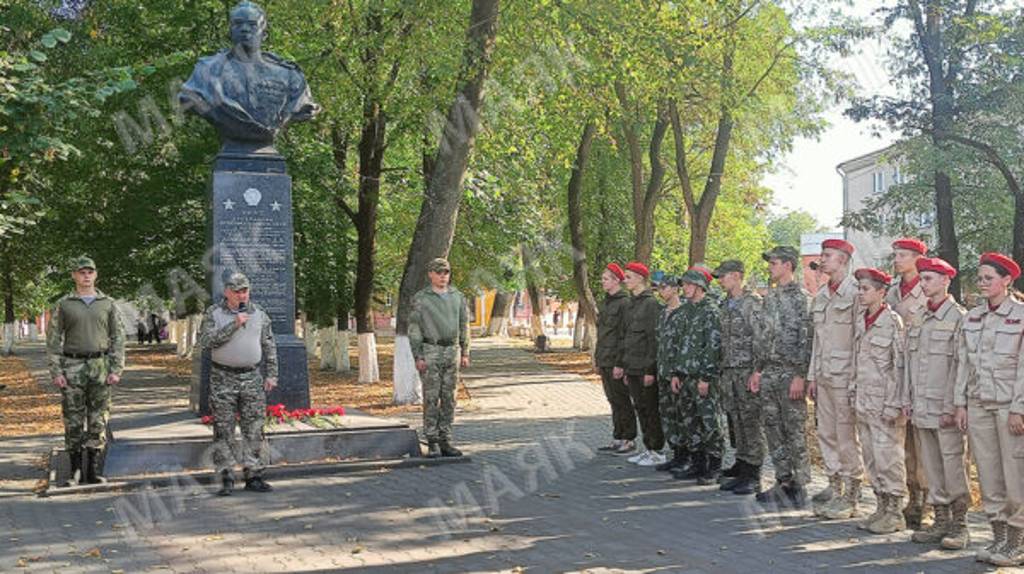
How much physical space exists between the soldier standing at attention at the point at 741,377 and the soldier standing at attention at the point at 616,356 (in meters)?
2.08

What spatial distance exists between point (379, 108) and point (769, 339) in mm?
13345

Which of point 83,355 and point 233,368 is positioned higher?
point 83,355

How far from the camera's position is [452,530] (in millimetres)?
7652

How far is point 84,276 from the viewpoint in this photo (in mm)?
9484

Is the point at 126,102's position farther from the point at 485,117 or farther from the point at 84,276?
the point at 84,276

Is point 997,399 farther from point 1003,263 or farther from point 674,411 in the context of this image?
point 674,411

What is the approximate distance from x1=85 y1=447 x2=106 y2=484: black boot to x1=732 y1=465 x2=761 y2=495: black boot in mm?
5583

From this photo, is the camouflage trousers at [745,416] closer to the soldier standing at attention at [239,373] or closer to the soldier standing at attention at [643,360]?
the soldier standing at attention at [643,360]

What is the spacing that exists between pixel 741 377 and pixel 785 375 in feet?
1.85

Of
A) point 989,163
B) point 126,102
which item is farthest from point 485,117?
point 989,163

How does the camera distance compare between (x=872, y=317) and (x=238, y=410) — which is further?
(x=238, y=410)

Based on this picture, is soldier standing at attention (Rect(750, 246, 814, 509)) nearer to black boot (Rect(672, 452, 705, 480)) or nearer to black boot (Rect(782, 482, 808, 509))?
black boot (Rect(782, 482, 808, 509))

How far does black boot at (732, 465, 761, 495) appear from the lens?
920cm

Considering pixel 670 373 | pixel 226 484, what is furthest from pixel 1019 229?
pixel 226 484
